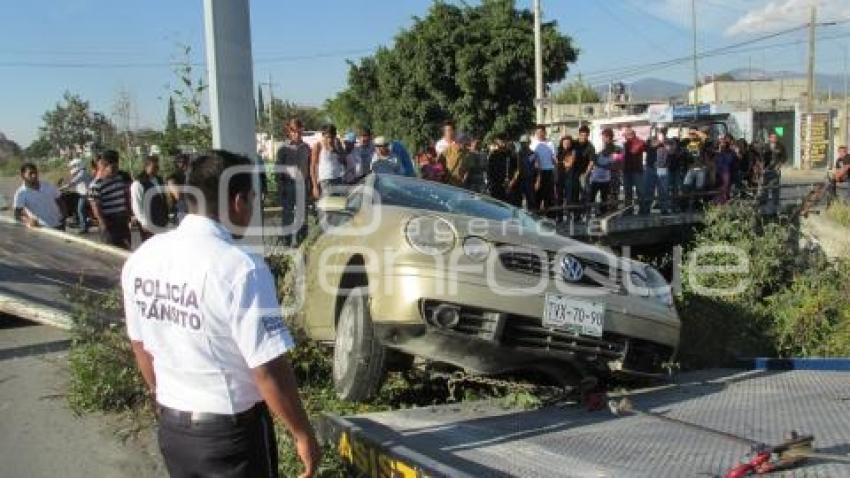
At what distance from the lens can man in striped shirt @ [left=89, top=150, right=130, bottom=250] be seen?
9.65 m

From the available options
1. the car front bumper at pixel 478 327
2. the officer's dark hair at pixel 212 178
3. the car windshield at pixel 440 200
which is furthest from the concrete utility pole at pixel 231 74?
the officer's dark hair at pixel 212 178

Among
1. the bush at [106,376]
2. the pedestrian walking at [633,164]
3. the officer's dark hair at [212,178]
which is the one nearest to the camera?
the officer's dark hair at [212,178]

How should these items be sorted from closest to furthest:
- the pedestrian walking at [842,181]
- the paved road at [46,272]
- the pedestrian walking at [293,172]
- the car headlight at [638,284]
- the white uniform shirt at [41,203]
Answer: the car headlight at [638,284] → the paved road at [46,272] → the white uniform shirt at [41,203] → the pedestrian walking at [293,172] → the pedestrian walking at [842,181]

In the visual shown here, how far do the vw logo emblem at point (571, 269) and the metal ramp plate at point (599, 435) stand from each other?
2.34ft

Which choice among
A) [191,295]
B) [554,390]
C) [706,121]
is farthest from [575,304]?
[706,121]

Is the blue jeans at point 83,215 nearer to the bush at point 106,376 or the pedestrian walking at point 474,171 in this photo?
the pedestrian walking at point 474,171

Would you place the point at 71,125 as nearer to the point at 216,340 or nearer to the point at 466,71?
the point at 466,71

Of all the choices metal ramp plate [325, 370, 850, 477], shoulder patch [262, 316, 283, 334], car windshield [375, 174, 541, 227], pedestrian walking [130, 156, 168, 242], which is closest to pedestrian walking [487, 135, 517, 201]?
pedestrian walking [130, 156, 168, 242]

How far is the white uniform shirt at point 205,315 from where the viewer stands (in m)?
2.41

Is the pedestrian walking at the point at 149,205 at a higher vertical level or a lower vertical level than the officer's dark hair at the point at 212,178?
lower

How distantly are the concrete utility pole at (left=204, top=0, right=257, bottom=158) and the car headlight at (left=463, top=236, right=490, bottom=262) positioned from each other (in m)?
1.72

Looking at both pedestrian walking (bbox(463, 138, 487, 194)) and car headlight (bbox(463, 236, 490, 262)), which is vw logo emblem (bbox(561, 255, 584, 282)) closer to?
car headlight (bbox(463, 236, 490, 262))

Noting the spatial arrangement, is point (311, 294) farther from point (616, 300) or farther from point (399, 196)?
point (616, 300)

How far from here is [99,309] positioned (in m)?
5.65
